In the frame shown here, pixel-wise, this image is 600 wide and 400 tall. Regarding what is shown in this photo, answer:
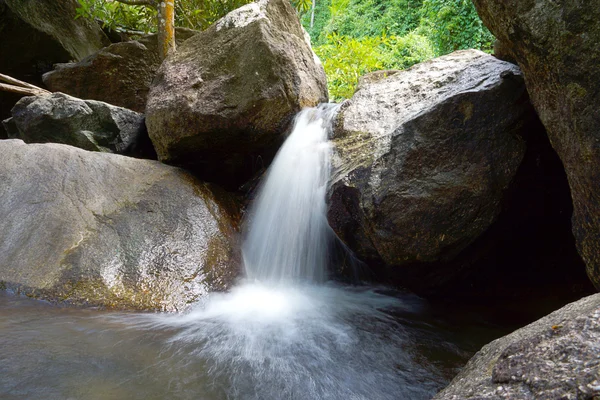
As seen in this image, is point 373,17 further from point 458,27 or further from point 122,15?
point 122,15

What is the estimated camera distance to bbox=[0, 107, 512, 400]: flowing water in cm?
222

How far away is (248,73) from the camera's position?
4617 millimetres

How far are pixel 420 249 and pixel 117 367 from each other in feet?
Result: 7.68

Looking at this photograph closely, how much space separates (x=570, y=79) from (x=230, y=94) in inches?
136

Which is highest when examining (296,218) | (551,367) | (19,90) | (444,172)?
(19,90)

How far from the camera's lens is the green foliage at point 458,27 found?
10.3m

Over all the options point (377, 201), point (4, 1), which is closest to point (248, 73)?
point (377, 201)

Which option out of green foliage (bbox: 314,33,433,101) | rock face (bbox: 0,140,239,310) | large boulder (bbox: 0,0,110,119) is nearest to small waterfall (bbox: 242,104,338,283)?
rock face (bbox: 0,140,239,310)

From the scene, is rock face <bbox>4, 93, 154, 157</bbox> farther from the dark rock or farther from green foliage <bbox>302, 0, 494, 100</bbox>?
green foliage <bbox>302, 0, 494, 100</bbox>

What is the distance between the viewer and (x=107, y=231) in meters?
3.79

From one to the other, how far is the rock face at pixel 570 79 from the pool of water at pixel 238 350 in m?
1.29

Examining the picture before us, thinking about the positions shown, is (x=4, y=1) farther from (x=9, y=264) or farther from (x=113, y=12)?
(x=9, y=264)

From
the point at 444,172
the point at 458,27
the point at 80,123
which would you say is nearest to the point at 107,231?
the point at 80,123

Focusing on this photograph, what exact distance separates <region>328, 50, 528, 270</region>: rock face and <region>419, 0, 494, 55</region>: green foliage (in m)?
8.07
